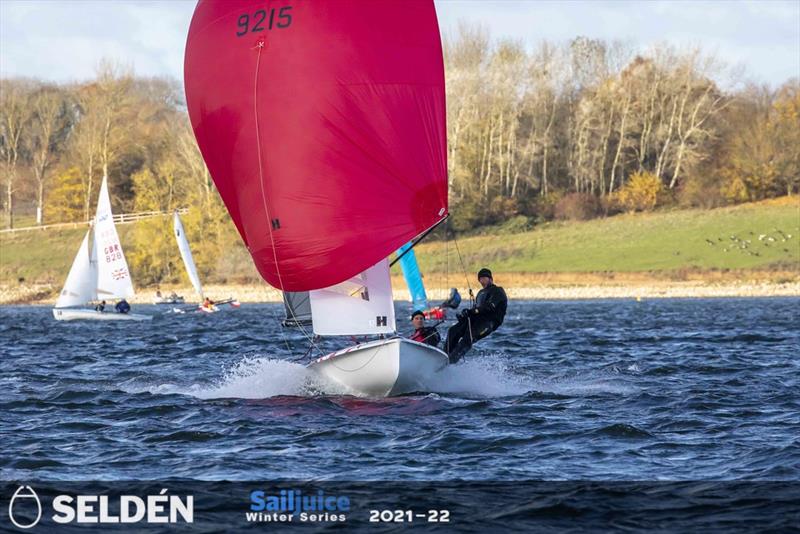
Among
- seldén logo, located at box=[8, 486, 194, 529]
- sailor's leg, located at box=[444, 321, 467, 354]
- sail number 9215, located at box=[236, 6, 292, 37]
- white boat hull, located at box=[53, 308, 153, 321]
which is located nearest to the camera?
seldén logo, located at box=[8, 486, 194, 529]

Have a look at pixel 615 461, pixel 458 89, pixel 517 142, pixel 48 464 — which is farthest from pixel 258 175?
pixel 517 142

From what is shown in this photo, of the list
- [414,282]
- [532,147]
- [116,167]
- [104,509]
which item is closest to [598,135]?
[532,147]

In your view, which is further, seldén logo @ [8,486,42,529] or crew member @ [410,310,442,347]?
crew member @ [410,310,442,347]

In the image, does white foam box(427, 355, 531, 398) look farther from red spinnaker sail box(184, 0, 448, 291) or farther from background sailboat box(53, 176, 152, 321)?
background sailboat box(53, 176, 152, 321)

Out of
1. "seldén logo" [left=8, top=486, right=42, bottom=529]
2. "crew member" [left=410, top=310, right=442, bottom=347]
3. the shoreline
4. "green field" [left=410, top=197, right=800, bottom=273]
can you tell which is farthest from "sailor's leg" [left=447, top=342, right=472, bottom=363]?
"green field" [left=410, top=197, right=800, bottom=273]

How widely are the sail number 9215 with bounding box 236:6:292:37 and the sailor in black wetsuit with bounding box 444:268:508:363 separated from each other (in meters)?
5.01

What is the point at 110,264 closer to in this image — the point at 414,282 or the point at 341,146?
the point at 414,282

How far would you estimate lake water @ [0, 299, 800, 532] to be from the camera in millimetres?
12867

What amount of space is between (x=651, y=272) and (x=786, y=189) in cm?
2138

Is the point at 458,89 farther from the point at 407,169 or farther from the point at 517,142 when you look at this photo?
the point at 407,169

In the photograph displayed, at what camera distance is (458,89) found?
8612 cm

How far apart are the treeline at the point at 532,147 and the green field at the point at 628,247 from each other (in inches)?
131

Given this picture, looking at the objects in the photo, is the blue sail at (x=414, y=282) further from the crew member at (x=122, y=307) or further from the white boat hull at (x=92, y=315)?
the crew member at (x=122, y=307)

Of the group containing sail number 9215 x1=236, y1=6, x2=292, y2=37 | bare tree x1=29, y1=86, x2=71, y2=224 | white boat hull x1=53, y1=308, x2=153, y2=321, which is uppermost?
bare tree x1=29, y1=86, x2=71, y2=224
